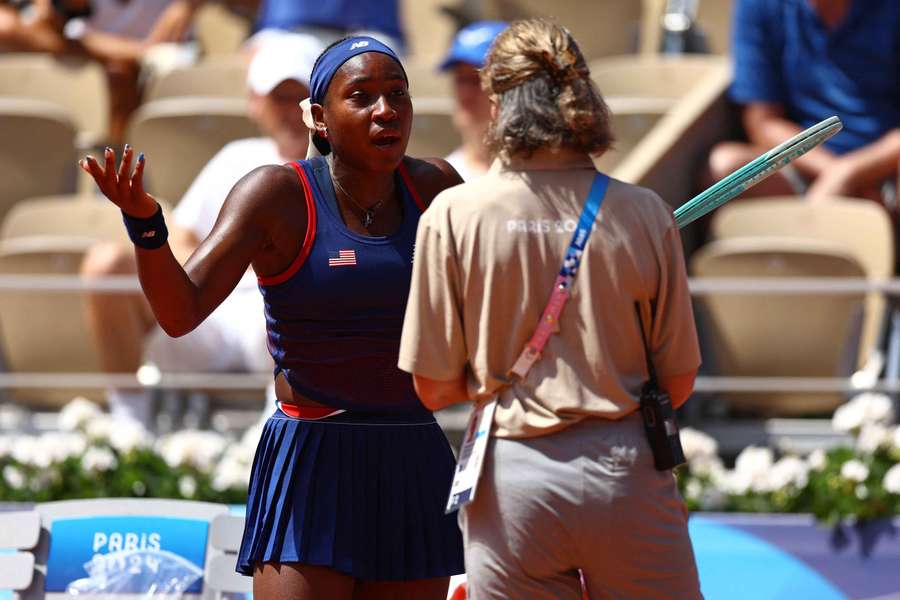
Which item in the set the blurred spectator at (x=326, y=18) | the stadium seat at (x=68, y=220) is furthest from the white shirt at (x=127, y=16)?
the stadium seat at (x=68, y=220)

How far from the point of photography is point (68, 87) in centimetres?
807

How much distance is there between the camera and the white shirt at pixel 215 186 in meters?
5.52

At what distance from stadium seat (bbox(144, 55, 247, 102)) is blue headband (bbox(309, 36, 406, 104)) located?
463cm

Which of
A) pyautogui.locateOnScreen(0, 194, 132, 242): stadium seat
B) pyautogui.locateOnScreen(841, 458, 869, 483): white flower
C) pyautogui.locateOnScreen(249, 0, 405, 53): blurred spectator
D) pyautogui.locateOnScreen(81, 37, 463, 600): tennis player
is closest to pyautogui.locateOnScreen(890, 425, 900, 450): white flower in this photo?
pyautogui.locateOnScreen(841, 458, 869, 483): white flower

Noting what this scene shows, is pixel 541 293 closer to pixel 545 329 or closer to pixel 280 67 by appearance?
pixel 545 329

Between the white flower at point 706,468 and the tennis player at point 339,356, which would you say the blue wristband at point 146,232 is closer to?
the tennis player at point 339,356

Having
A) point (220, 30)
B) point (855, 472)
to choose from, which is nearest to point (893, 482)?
point (855, 472)

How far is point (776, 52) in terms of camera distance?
6656 mm

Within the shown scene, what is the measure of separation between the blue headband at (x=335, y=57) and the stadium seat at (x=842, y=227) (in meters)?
3.16

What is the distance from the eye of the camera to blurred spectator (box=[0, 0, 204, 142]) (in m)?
8.04

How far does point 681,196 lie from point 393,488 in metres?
3.89

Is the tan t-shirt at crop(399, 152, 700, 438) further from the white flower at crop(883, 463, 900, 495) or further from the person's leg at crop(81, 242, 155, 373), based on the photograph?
the person's leg at crop(81, 242, 155, 373)

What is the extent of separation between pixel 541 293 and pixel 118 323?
135 inches

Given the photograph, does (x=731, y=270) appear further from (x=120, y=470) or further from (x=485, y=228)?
(x=485, y=228)
